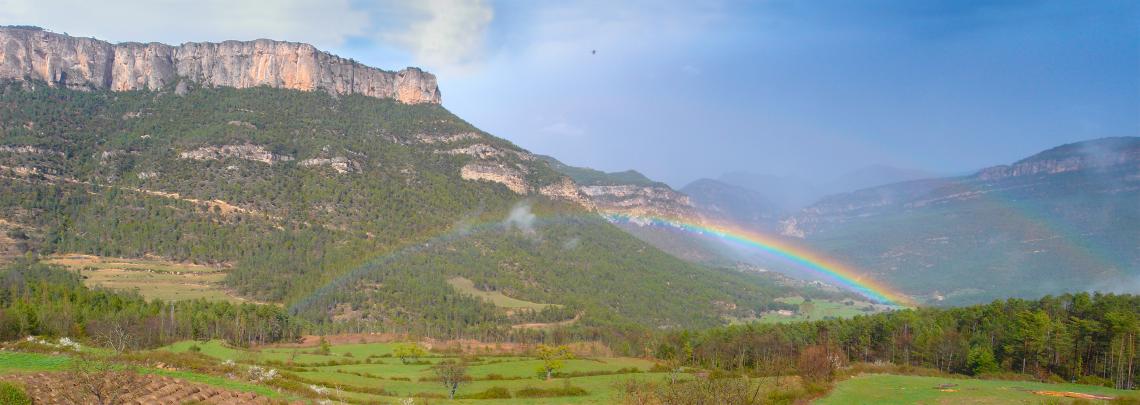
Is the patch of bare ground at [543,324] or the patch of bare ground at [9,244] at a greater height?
the patch of bare ground at [9,244]

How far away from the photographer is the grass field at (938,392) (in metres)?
37.1

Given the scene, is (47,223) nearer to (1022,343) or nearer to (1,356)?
(1,356)

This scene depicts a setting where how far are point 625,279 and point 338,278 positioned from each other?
66.4 metres

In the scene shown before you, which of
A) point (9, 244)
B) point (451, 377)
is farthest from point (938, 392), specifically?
point (9, 244)

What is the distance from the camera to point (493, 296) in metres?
125

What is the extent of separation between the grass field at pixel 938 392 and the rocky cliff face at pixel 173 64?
17565 cm

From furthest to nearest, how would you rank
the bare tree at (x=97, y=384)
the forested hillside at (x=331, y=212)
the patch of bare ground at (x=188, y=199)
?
the patch of bare ground at (x=188, y=199) → the forested hillside at (x=331, y=212) → the bare tree at (x=97, y=384)

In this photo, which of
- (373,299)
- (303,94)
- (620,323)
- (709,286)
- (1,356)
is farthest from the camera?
(303,94)

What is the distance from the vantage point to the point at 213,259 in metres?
120

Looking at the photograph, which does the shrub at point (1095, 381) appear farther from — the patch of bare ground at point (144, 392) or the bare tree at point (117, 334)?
the bare tree at point (117, 334)

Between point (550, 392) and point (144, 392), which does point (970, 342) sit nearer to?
point (550, 392)

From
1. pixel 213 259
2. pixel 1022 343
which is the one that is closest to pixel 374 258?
pixel 213 259

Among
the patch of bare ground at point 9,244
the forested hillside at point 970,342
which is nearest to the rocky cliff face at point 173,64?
the patch of bare ground at point 9,244

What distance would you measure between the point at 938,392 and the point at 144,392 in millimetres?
45796
